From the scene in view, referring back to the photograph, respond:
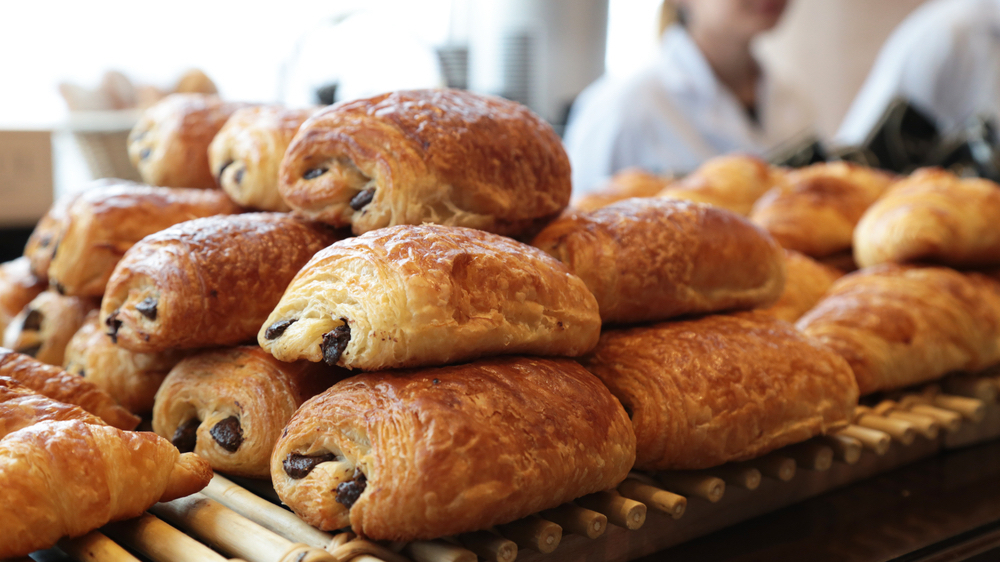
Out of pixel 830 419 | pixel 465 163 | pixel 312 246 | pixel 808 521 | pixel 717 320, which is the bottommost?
pixel 808 521

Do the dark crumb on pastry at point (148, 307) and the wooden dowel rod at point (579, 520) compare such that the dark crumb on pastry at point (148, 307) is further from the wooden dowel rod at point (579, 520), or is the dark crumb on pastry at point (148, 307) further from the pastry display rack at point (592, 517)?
the wooden dowel rod at point (579, 520)

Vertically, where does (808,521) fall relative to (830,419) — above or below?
below

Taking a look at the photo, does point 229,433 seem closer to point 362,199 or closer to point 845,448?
point 362,199

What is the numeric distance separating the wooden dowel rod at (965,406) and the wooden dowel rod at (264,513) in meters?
1.10

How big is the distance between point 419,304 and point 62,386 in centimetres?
53

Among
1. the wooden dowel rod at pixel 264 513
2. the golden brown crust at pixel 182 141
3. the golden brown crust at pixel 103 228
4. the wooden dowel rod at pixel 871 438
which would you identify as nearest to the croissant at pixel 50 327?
the golden brown crust at pixel 103 228

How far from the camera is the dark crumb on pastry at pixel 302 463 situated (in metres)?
0.81

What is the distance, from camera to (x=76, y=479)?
0.77 meters

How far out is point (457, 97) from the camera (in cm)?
110

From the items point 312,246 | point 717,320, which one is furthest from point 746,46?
point 312,246

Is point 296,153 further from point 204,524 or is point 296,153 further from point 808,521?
point 808,521

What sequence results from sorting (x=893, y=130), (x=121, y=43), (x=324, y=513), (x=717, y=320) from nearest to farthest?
(x=324, y=513)
(x=717, y=320)
(x=893, y=130)
(x=121, y=43)

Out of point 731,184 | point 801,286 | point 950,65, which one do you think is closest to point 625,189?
point 731,184

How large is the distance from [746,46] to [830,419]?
11.8ft
